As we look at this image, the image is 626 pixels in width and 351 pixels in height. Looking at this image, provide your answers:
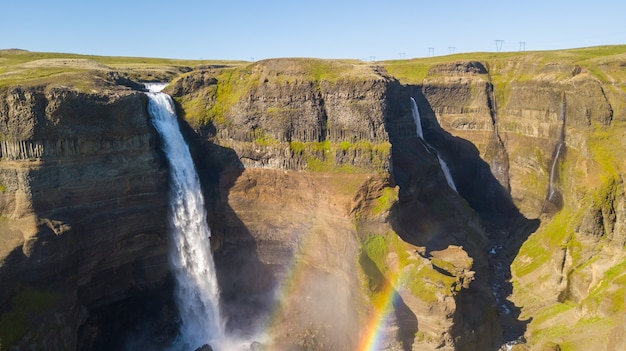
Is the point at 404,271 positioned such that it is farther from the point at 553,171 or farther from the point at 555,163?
the point at 555,163

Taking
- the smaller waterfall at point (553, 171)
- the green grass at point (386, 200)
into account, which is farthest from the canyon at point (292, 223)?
the smaller waterfall at point (553, 171)

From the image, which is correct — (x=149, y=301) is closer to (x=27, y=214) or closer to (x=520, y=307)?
(x=27, y=214)

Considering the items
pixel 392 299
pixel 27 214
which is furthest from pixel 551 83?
pixel 27 214

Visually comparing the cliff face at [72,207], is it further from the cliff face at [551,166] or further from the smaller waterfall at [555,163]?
the smaller waterfall at [555,163]

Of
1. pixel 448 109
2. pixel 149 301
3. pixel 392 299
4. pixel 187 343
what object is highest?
pixel 448 109

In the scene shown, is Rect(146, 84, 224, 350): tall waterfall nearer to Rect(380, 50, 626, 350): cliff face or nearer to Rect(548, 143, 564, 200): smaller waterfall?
Rect(380, 50, 626, 350): cliff face
